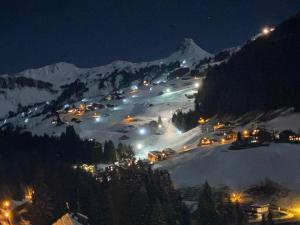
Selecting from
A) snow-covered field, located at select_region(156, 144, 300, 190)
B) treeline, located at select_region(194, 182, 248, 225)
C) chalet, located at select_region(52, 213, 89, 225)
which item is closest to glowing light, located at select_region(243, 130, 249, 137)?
snow-covered field, located at select_region(156, 144, 300, 190)

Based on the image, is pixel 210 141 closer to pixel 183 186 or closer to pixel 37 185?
pixel 183 186

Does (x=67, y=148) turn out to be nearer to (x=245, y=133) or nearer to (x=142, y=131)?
(x=142, y=131)

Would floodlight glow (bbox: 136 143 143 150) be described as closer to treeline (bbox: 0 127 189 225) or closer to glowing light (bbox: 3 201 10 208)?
treeline (bbox: 0 127 189 225)

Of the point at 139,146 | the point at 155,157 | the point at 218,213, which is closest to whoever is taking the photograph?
the point at 218,213

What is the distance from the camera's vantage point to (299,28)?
171m

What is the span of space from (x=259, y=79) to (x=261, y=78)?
27.2 inches

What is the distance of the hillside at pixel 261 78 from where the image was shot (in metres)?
150

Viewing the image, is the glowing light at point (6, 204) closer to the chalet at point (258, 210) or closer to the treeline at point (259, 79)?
the chalet at point (258, 210)

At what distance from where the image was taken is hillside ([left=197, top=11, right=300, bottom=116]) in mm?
149750

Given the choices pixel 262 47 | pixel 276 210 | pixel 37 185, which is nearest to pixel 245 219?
pixel 276 210

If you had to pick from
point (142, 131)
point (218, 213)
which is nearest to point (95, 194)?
point (218, 213)

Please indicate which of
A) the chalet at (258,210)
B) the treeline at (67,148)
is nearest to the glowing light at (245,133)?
the treeline at (67,148)

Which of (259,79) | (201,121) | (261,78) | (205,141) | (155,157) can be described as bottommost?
(155,157)

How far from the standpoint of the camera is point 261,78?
164 meters
